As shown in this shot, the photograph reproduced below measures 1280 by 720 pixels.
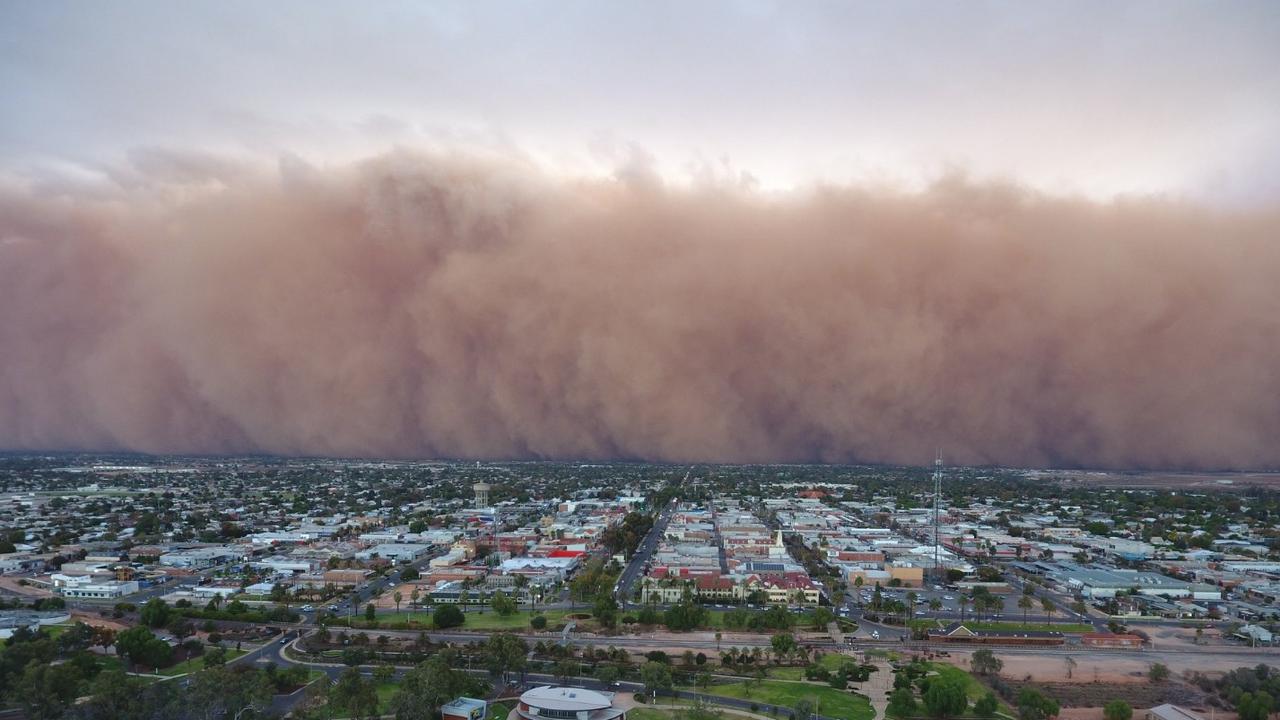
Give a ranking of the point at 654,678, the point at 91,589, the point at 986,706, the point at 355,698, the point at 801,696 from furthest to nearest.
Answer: the point at 91,589 → the point at 801,696 → the point at 654,678 → the point at 986,706 → the point at 355,698

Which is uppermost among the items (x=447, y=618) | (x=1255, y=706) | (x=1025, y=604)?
(x=1255, y=706)

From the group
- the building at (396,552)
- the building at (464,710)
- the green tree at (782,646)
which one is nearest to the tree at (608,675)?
the building at (464,710)

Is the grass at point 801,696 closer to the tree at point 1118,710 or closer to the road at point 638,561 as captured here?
the tree at point 1118,710

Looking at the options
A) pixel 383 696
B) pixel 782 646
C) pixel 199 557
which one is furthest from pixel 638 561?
pixel 383 696

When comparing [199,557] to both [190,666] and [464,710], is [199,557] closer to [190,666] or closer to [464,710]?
[190,666]

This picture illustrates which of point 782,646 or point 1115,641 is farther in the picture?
point 1115,641

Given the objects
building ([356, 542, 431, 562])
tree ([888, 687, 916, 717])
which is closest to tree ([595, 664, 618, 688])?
tree ([888, 687, 916, 717])
